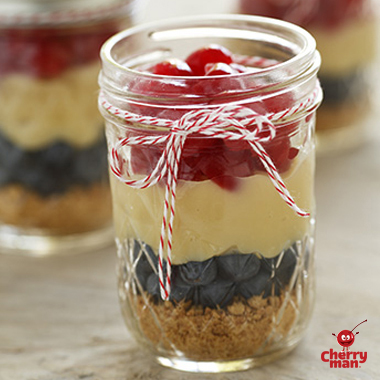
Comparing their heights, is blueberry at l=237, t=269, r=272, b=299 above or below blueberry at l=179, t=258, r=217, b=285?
below

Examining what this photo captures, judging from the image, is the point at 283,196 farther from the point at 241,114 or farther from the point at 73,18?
the point at 73,18

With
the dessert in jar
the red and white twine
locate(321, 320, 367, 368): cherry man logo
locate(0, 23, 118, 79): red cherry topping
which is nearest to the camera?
the red and white twine

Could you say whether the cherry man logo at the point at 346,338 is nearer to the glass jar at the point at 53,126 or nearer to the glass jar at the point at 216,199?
the glass jar at the point at 216,199

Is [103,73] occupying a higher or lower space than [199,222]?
higher

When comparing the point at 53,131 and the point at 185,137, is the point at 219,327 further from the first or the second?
the point at 53,131

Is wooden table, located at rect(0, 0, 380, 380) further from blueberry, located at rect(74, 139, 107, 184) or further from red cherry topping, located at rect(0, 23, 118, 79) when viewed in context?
red cherry topping, located at rect(0, 23, 118, 79)

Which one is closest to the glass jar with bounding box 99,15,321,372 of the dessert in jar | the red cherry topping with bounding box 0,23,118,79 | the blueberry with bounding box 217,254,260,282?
the blueberry with bounding box 217,254,260,282

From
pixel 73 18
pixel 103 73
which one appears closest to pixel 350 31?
pixel 73 18
